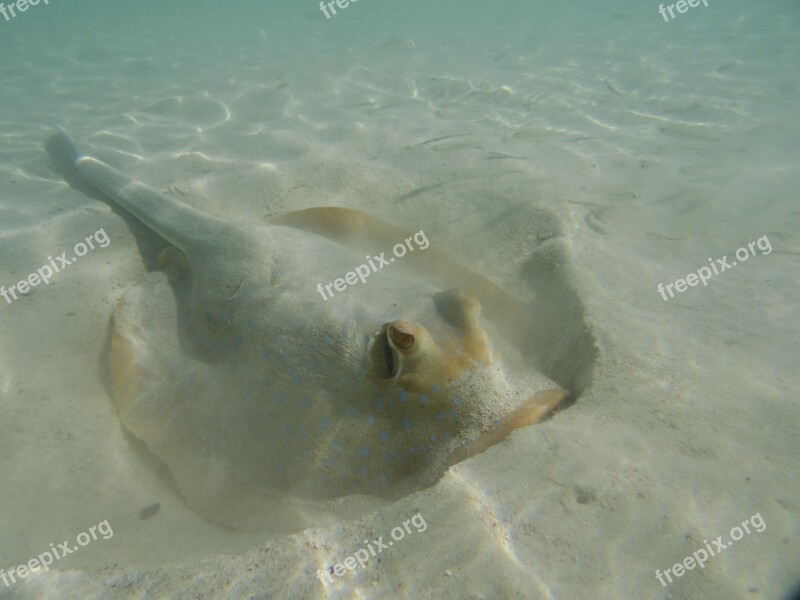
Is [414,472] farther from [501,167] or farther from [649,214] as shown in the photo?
[501,167]

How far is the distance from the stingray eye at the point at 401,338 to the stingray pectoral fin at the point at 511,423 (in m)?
0.67

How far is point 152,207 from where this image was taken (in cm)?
511

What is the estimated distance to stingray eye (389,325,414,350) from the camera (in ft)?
8.37

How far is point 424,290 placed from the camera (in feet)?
11.2

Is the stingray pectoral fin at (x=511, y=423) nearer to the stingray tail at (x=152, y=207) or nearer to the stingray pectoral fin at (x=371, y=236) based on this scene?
the stingray pectoral fin at (x=371, y=236)

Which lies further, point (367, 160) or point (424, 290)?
point (367, 160)

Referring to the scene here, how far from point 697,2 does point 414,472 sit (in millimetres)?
37335

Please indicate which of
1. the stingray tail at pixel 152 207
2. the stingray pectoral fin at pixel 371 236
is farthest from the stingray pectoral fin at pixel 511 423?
the stingray tail at pixel 152 207

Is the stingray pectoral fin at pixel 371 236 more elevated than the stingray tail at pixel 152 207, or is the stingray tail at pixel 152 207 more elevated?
the stingray tail at pixel 152 207

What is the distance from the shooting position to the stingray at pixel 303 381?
102 inches

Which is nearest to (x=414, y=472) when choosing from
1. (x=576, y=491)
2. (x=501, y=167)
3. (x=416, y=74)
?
(x=576, y=491)

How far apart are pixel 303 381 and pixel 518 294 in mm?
2498

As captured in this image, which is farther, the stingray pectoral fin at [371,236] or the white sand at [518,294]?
the stingray pectoral fin at [371,236]

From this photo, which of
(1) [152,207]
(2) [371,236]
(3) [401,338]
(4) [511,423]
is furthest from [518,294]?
(1) [152,207]
